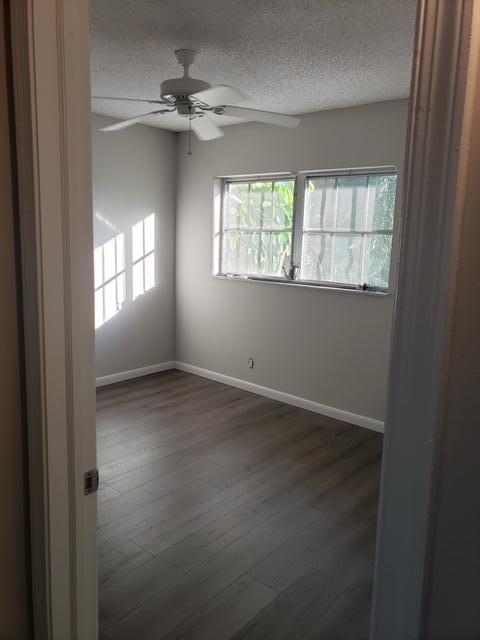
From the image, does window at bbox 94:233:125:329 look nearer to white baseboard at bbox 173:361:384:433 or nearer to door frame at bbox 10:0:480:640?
white baseboard at bbox 173:361:384:433

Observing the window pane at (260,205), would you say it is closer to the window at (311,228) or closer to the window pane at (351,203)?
the window at (311,228)

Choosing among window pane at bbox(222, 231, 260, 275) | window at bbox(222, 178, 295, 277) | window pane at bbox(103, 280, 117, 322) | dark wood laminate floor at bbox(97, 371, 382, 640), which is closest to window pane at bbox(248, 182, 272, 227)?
window at bbox(222, 178, 295, 277)

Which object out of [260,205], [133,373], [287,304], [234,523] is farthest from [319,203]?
[234,523]

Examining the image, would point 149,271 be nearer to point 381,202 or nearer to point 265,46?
point 381,202

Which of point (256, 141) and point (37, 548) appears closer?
point (37, 548)

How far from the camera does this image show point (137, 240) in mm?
5066

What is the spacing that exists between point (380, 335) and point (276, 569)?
7.04 feet

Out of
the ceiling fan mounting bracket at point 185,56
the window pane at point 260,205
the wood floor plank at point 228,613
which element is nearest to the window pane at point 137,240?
the window pane at point 260,205

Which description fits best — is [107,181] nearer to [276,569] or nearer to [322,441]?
[322,441]

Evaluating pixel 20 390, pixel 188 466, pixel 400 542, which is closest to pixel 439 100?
pixel 400 542

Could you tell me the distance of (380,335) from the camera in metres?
3.93

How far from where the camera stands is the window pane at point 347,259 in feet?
13.4

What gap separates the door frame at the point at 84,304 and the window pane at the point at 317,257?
11.1ft

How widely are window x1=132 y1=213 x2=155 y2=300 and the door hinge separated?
4.02m
